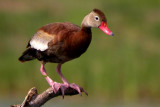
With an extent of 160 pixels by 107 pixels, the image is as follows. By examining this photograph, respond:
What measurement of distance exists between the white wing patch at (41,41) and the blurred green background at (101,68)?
5310 mm

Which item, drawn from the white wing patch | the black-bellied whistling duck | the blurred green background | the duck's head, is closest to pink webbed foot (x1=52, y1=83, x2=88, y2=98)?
the black-bellied whistling duck

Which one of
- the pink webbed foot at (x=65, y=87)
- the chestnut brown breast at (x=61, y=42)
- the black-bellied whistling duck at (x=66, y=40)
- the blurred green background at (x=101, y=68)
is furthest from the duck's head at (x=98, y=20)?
the blurred green background at (x=101, y=68)

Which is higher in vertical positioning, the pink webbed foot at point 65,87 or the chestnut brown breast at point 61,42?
Result: the chestnut brown breast at point 61,42

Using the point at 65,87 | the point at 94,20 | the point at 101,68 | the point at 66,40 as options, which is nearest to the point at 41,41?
the point at 66,40

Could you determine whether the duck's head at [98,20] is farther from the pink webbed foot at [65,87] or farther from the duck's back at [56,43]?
the pink webbed foot at [65,87]

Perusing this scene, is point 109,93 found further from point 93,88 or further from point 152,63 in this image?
point 152,63

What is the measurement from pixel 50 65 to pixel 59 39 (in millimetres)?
6011

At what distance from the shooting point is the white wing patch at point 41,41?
28.3 feet

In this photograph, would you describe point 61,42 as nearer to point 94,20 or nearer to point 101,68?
point 94,20

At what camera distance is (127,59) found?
48.0ft

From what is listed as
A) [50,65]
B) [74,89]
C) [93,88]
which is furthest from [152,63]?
[74,89]

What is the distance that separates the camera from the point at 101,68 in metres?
14.5

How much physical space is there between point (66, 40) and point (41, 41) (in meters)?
0.42

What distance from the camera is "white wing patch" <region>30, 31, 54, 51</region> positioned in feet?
28.3
